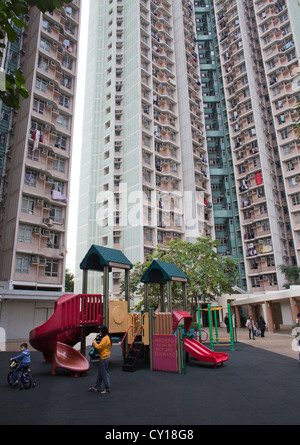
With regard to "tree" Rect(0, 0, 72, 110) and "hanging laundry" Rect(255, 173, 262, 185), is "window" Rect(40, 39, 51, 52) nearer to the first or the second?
"hanging laundry" Rect(255, 173, 262, 185)

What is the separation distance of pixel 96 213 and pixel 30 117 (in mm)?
19045

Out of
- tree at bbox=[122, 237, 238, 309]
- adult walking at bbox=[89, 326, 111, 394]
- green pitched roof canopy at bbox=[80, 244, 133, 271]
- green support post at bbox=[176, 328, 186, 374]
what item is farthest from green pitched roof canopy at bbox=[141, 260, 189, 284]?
tree at bbox=[122, 237, 238, 309]

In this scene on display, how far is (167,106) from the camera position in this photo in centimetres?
5369

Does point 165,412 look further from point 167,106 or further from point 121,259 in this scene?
point 167,106

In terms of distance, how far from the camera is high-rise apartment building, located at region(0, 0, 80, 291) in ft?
99.2

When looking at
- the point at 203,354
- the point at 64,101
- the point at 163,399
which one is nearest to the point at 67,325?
the point at 163,399

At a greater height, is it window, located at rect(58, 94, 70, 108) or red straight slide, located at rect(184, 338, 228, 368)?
window, located at rect(58, 94, 70, 108)

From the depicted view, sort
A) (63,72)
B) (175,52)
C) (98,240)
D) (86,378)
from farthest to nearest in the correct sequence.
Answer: (175,52) → (98,240) → (63,72) → (86,378)

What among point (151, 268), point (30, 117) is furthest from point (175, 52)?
point (151, 268)

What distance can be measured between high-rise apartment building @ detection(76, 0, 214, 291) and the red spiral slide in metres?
28.7

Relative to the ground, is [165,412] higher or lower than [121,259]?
lower

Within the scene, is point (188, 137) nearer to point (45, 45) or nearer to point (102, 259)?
point (45, 45)

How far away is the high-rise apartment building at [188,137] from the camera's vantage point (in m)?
46.8

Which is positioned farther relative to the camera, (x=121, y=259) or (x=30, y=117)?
(x=30, y=117)
